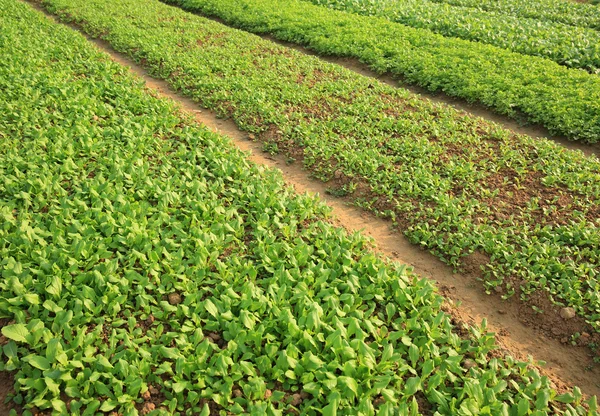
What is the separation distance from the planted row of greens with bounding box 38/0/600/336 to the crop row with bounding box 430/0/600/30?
31.7 feet

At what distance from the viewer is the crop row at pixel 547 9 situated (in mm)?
15289

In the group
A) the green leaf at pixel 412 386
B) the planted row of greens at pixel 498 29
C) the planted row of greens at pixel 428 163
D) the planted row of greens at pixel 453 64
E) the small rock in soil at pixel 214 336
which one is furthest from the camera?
the planted row of greens at pixel 498 29

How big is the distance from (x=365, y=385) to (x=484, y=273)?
2340 millimetres

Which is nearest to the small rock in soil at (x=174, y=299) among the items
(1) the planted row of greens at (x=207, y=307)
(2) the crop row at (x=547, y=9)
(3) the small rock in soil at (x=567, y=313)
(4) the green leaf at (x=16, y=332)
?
(1) the planted row of greens at (x=207, y=307)

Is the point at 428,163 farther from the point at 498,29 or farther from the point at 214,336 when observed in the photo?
the point at 498,29

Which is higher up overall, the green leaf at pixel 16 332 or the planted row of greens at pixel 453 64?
the planted row of greens at pixel 453 64

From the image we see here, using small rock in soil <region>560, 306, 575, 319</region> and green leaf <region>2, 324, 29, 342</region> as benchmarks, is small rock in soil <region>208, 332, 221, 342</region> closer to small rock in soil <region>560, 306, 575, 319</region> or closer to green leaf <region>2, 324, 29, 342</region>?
green leaf <region>2, 324, 29, 342</region>

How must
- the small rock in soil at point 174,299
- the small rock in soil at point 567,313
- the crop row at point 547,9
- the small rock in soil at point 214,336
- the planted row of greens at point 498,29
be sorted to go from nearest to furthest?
1. the small rock in soil at point 214,336
2. the small rock in soil at point 174,299
3. the small rock in soil at point 567,313
4. the planted row of greens at point 498,29
5. the crop row at point 547,9

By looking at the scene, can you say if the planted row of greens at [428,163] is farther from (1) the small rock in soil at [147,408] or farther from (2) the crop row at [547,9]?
(2) the crop row at [547,9]

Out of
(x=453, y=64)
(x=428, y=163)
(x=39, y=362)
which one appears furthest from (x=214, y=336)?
(x=453, y=64)

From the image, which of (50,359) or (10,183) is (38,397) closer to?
(50,359)

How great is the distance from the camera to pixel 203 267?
462cm

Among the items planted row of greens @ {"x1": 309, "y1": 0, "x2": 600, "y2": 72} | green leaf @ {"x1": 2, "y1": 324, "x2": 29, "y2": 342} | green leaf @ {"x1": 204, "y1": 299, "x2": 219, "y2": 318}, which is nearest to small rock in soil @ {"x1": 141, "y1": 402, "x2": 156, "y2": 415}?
green leaf @ {"x1": 204, "y1": 299, "x2": 219, "y2": 318}

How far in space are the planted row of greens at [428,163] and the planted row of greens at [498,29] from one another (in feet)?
16.5
